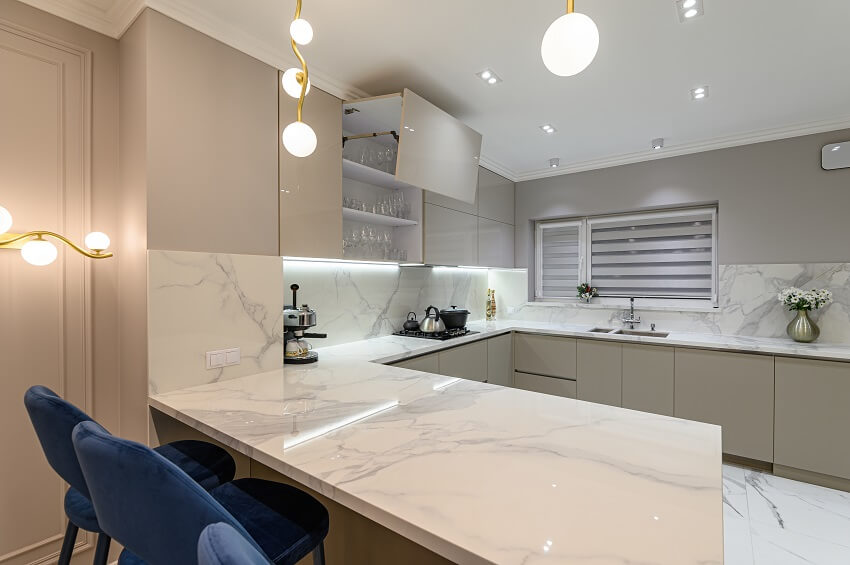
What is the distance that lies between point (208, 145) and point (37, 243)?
2.28 ft

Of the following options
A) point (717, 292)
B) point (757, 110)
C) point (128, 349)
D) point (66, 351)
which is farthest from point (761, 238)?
point (66, 351)

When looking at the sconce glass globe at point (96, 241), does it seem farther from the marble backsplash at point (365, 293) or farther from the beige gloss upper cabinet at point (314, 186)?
the marble backsplash at point (365, 293)

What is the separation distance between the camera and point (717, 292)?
3.36 meters

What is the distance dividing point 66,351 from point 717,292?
4.24m

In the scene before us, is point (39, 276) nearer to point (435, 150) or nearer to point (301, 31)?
point (301, 31)

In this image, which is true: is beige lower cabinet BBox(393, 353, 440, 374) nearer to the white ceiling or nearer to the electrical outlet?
the electrical outlet

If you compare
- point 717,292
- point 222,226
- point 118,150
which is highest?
point 118,150

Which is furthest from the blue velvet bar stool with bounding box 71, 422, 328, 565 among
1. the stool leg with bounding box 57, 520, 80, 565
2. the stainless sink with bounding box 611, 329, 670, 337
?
the stainless sink with bounding box 611, 329, 670, 337

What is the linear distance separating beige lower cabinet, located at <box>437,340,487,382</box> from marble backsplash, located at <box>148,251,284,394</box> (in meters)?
1.16

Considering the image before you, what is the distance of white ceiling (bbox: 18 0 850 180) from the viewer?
5.61 feet

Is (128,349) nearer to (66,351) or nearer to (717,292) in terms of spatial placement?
(66,351)

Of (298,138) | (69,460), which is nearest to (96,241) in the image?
(69,460)

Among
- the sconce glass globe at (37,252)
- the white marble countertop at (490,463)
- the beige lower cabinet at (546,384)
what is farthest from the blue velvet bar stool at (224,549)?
the beige lower cabinet at (546,384)

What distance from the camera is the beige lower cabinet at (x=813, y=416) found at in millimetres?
2477
